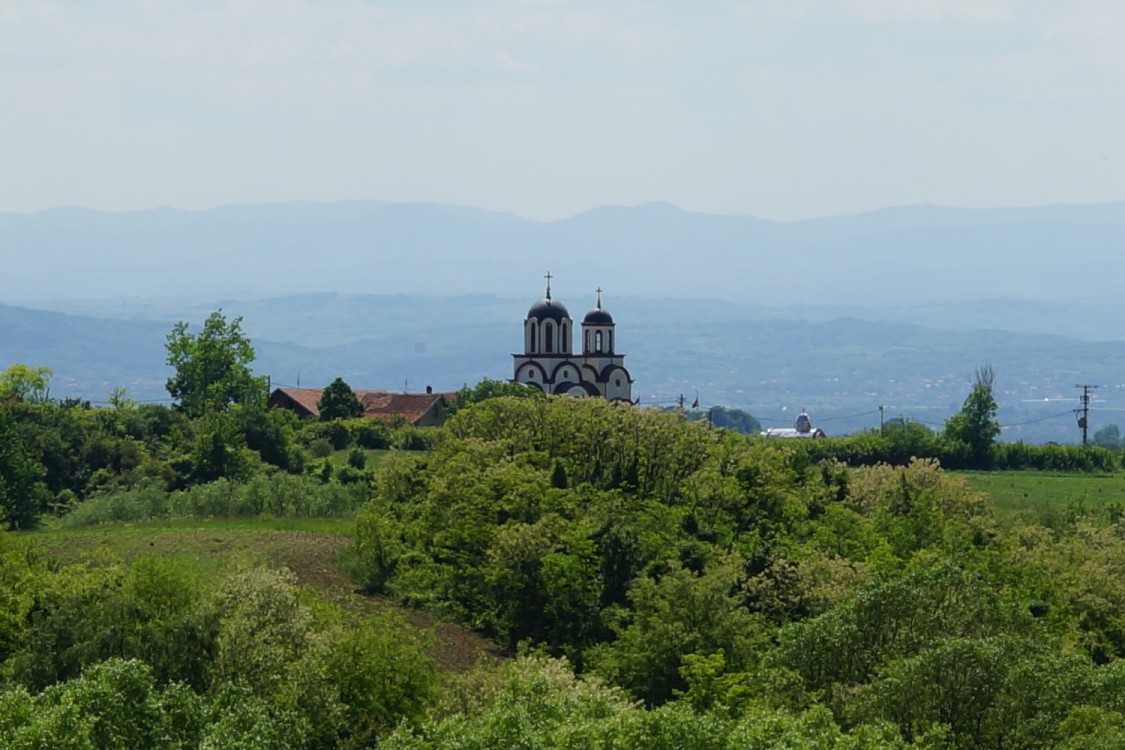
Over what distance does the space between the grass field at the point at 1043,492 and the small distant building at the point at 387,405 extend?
3503cm

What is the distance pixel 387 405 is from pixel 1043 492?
48996 mm

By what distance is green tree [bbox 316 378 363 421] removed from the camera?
122 m

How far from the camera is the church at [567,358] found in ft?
424

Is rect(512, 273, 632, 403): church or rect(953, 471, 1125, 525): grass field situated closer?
rect(953, 471, 1125, 525): grass field

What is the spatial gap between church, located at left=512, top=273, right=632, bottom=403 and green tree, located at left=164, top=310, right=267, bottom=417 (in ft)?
60.5

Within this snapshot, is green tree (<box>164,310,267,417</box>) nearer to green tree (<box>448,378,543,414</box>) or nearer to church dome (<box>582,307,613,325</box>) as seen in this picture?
green tree (<box>448,378,543,414</box>)

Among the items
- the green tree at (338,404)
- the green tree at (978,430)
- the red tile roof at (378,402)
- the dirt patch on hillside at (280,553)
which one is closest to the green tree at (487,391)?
the red tile roof at (378,402)

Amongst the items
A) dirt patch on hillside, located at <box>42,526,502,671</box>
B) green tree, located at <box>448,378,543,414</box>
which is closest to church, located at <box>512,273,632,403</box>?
green tree, located at <box>448,378,543,414</box>

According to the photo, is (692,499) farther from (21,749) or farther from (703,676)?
(21,749)

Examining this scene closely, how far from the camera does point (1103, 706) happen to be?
3862cm

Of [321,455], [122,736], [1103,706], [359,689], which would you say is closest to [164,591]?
[359,689]

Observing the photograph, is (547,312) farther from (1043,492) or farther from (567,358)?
(1043,492)

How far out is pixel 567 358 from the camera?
426 feet

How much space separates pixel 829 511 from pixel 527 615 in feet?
53.8
